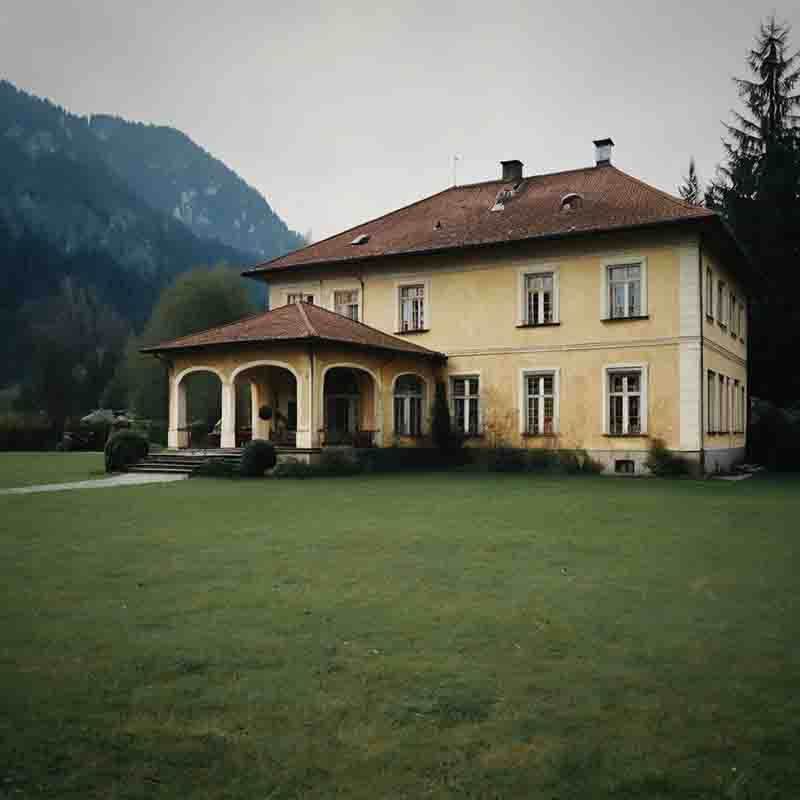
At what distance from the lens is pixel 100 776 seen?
3510mm

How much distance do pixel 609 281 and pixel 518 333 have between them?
120 inches

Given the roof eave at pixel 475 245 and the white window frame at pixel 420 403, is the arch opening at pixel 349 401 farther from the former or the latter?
the roof eave at pixel 475 245

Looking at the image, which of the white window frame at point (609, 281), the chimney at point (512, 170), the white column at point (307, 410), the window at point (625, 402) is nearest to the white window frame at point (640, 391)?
the window at point (625, 402)

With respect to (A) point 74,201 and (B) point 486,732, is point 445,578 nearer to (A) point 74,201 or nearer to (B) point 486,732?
(B) point 486,732

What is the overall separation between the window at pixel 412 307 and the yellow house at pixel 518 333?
0.05 metres

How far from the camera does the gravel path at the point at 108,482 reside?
56.4 ft

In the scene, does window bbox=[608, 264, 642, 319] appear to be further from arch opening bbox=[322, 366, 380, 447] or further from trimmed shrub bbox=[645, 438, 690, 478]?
arch opening bbox=[322, 366, 380, 447]

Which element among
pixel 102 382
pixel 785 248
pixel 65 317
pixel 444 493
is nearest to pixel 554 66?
pixel 444 493

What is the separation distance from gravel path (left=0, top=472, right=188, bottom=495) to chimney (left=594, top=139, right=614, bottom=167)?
17.4 meters

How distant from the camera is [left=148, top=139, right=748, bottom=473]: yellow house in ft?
74.0

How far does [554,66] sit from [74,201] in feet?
416

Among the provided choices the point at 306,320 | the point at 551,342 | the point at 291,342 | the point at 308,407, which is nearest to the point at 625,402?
the point at 551,342

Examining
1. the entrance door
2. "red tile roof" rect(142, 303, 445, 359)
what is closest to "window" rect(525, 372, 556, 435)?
"red tile roof" rect(142, 303, 445, 359)

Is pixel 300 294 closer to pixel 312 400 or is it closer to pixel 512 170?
pixel 312 400
